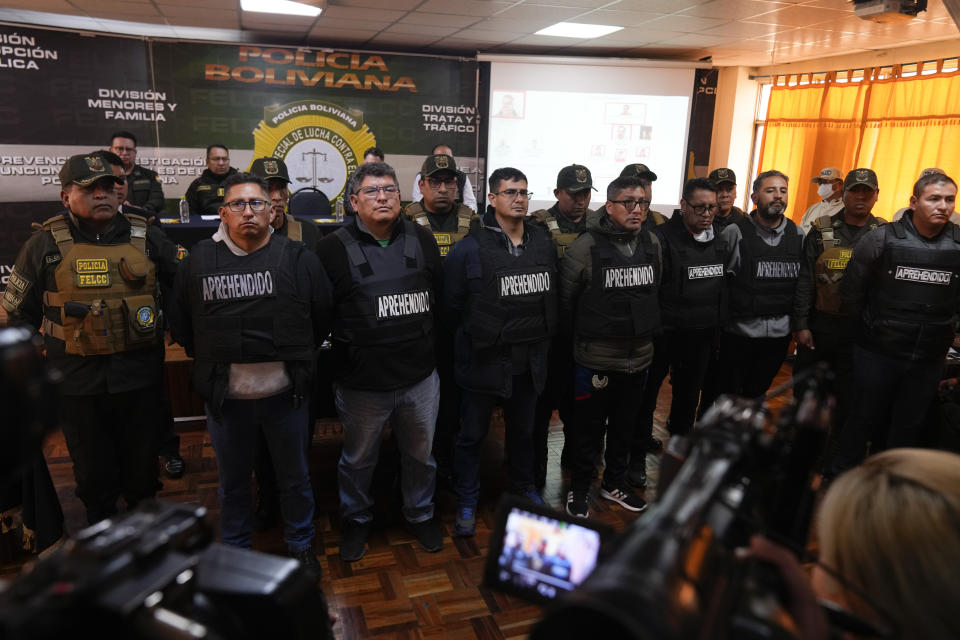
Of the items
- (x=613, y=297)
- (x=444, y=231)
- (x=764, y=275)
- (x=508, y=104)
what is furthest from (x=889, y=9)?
(x=508, y=104)

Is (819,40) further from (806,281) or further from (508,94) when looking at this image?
(806,281)

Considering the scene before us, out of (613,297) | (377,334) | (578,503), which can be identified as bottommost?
(578,503)

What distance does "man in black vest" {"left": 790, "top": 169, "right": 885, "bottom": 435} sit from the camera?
3418 millimetres

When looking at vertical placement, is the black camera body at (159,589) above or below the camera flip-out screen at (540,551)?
above

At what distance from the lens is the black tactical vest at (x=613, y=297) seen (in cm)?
276

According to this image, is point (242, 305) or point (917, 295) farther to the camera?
point (917, 295)

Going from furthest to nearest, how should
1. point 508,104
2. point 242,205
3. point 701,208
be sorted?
point 508,104 → point 701,208 → point 242,205

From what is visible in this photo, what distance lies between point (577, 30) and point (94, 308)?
5085 mm

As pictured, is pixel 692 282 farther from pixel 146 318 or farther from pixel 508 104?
pixel 508 104

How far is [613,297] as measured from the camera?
9.07ft

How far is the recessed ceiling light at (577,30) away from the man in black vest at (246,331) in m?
4.35

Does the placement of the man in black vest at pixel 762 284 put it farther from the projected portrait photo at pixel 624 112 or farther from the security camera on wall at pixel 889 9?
the projected portrait photo at pixel 624 112

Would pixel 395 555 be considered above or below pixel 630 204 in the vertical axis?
below

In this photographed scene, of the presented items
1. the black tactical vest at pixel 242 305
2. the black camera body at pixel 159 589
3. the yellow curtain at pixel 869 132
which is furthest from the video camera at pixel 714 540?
the yellow curtain at pixel 869 132
